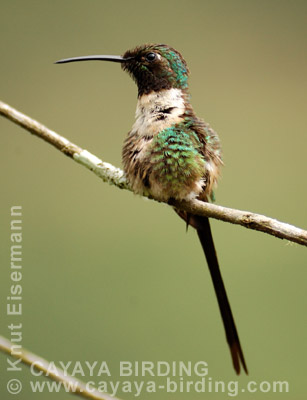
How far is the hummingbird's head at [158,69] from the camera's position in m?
2.03

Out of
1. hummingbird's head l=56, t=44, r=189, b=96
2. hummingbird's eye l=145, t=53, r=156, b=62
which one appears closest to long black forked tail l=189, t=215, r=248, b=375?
hummingbird's head l=56, t=44, r=189, b=96

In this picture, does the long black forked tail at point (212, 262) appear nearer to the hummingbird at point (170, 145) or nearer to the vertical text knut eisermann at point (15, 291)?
the hummingbird at point (170, 145)

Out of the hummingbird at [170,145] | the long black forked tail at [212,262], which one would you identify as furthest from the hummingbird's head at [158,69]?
the long black forked tail at [212,262]

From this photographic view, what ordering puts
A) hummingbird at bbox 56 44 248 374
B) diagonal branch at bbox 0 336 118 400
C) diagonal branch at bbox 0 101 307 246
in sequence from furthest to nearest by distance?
hummingbird at bbox 56 44 248 374 → diagonal branch at bbox 0 101 307 246 → diagonal branch at bbox 0 336 118 400

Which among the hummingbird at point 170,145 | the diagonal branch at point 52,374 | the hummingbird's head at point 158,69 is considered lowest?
the diagonal branch at point 52,374

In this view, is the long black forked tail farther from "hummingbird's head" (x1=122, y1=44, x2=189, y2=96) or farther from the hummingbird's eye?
the hummingbird's eye

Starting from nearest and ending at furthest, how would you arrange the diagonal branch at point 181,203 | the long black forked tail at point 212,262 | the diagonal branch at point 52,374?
the diagonal branch at point 52,374 < the diagonal branch at point 181,203 < the long black forked tail at point 212,262

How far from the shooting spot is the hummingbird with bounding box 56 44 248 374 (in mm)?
1853

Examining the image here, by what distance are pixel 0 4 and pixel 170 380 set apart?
299 centimetres

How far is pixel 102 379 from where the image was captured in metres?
2.85

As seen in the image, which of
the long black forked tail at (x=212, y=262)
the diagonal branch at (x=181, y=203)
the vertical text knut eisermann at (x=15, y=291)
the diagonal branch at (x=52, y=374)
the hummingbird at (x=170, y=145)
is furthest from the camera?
the vertical text knut eisermann at (x=15, y=291)

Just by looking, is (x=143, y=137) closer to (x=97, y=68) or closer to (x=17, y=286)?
(x=17, y=286)

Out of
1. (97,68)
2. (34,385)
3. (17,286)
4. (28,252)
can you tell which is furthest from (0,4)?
(34,385)

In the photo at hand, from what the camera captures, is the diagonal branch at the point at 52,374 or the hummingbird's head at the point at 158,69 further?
the hummingbird's head at the point at 158,69
